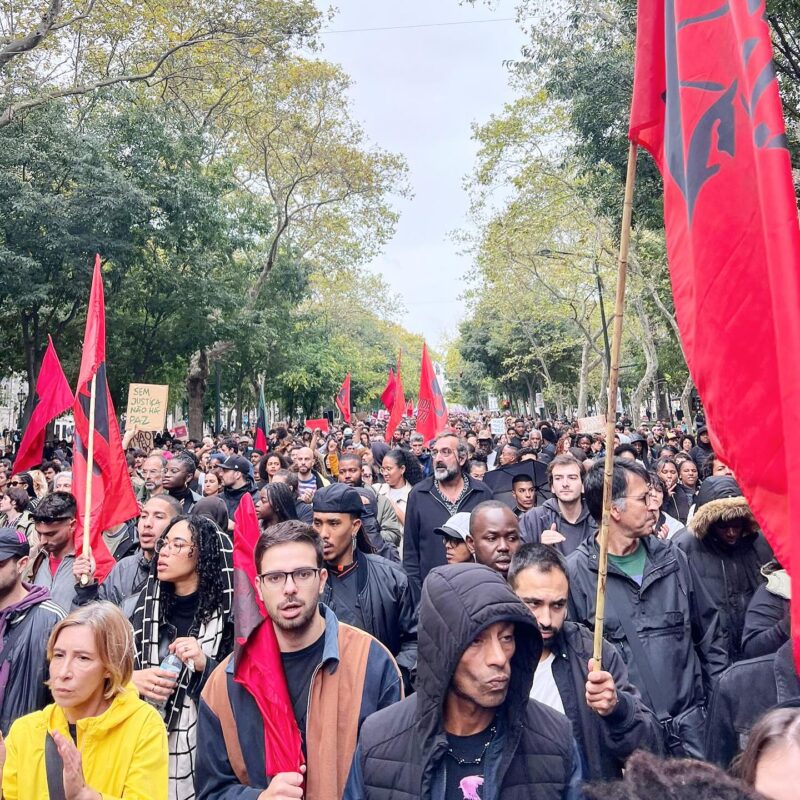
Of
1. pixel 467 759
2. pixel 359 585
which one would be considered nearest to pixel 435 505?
pixel 359 585

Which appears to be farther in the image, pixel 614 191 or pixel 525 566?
pixel 614 191

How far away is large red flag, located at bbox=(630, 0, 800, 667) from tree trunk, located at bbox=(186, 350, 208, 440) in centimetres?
2483

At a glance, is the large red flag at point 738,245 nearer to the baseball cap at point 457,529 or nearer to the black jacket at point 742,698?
the black jacket at point 742,698

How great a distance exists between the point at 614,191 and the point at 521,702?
1272 cm

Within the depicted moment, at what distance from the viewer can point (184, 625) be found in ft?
12.1

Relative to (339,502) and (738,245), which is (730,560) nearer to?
(339,502)

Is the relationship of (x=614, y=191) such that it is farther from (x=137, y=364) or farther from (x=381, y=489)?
(x=137, y=364)

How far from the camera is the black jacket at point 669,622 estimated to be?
133 inches

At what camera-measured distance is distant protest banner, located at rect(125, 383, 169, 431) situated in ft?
40.2

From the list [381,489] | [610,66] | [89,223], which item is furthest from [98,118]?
[381,489]

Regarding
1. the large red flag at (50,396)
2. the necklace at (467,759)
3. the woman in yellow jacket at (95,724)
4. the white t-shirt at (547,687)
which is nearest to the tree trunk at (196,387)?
the large red flag at (50,396)

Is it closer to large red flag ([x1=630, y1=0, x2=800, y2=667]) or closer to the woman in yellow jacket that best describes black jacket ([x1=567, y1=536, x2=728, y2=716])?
large red flag ([x1=630, y1=0, x2=800, y2=667])

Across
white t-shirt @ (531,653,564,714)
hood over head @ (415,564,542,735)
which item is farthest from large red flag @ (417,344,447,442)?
hood over head @ (415,564,542,735)

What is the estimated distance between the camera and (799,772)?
1.72 meters
